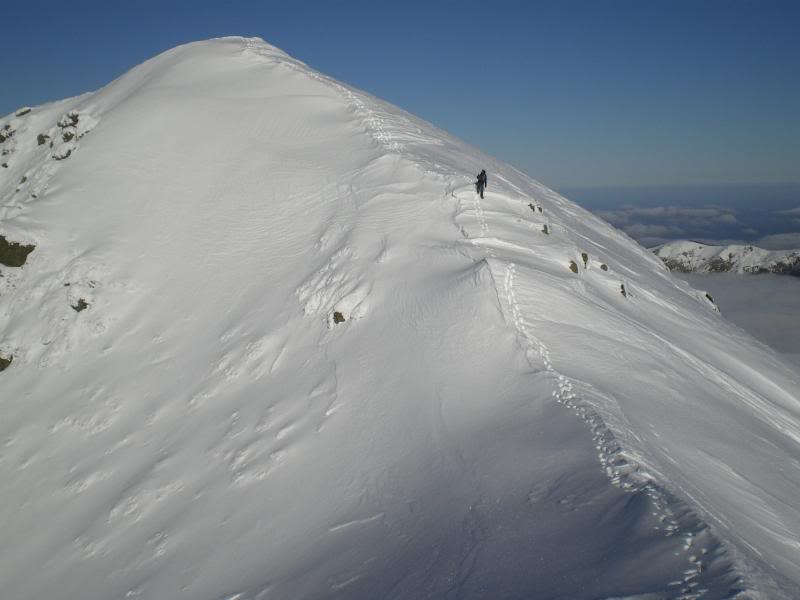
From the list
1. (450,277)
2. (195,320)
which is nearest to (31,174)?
(195,320)

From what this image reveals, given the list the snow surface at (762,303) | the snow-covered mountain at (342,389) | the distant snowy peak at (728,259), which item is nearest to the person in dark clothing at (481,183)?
the snow-covered mountain at (342,389)

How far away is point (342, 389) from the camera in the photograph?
14898 millimetres

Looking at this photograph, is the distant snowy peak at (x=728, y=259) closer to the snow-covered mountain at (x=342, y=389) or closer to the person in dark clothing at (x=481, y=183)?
the snow-covered mountain at (x=342, y=389)

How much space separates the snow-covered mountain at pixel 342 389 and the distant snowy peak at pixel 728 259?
14443 centimetres

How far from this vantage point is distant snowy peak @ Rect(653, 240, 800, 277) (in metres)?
145

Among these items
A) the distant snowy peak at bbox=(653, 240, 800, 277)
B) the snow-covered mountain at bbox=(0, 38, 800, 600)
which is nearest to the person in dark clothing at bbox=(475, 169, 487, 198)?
the snow-covered mountain at bbox=(0, 38, 800, 600)

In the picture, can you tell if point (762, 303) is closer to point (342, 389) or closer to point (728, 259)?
point (728, 259)

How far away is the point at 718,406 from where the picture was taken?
15.6m

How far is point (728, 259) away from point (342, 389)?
6744 inches

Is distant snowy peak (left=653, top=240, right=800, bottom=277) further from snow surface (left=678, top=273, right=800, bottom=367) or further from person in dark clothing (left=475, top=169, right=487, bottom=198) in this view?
person in dark clothing (left=475, top=169, right=487, bottom=198)

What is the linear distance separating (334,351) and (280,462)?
14.3ft

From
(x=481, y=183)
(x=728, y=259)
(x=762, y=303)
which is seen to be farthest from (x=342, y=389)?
(x=728, y=259)

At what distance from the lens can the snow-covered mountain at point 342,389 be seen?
8.41 metres

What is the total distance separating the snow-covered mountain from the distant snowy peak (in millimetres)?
144427
